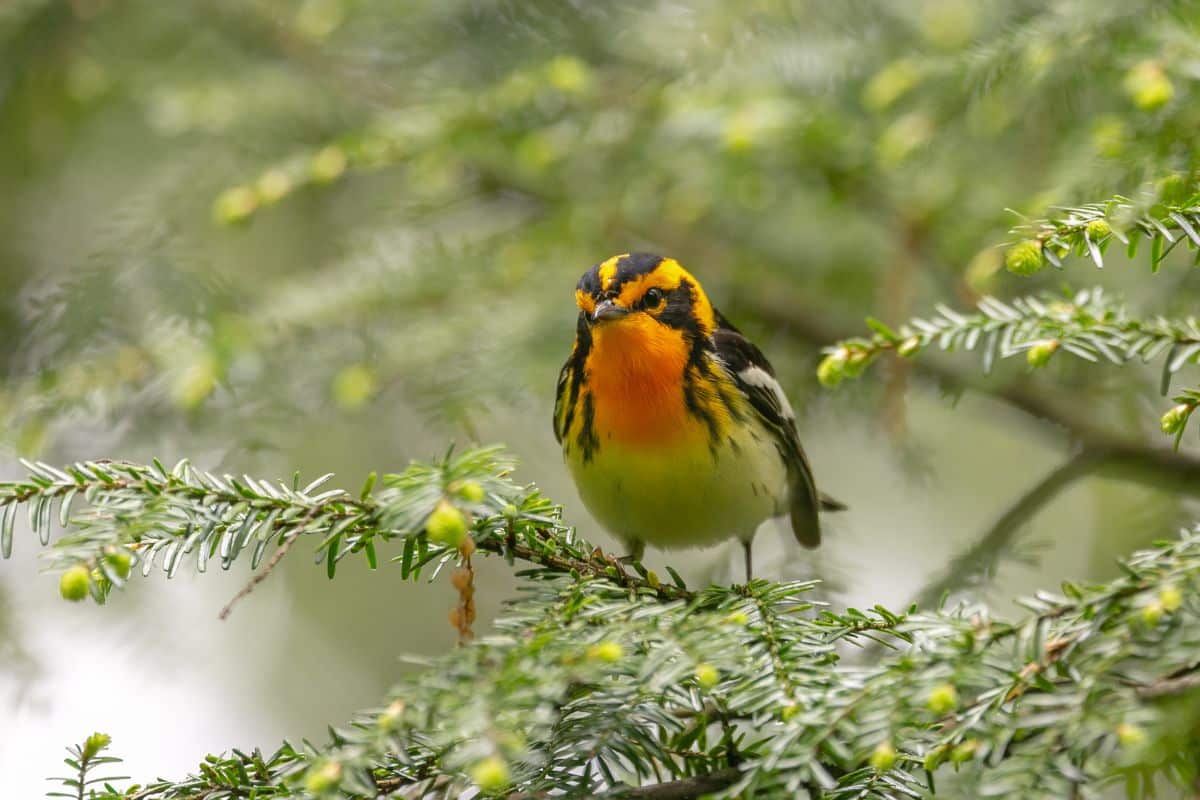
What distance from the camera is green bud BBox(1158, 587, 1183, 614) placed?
1278 millimetres

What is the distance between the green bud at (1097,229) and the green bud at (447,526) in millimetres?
964

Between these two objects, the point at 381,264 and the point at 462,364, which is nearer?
the point at 462,364

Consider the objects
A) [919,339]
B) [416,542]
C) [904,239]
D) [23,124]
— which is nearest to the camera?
[416,542]

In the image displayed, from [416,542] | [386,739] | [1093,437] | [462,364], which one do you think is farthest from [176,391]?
[1093,437]

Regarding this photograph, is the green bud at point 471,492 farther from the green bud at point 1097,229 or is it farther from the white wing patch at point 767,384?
the white wing patch at point 767,384

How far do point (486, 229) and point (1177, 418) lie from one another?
3.11m

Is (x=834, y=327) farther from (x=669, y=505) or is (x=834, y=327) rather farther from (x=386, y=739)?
(x=386, y=739)

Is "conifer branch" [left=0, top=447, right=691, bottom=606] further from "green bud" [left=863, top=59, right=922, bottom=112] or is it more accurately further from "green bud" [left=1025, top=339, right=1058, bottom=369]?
"green bud" [left=863, top=59, right=922, bottom=112]

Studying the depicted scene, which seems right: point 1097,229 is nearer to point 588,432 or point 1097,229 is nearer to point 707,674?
point 707,674

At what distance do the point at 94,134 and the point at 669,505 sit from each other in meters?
3.02

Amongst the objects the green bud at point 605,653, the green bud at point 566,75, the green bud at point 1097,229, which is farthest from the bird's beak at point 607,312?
the green bud at point 605,653

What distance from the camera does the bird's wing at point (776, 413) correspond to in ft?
10.9

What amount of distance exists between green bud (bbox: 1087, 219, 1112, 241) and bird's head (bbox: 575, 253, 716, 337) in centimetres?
152

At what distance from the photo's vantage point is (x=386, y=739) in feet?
4.52
